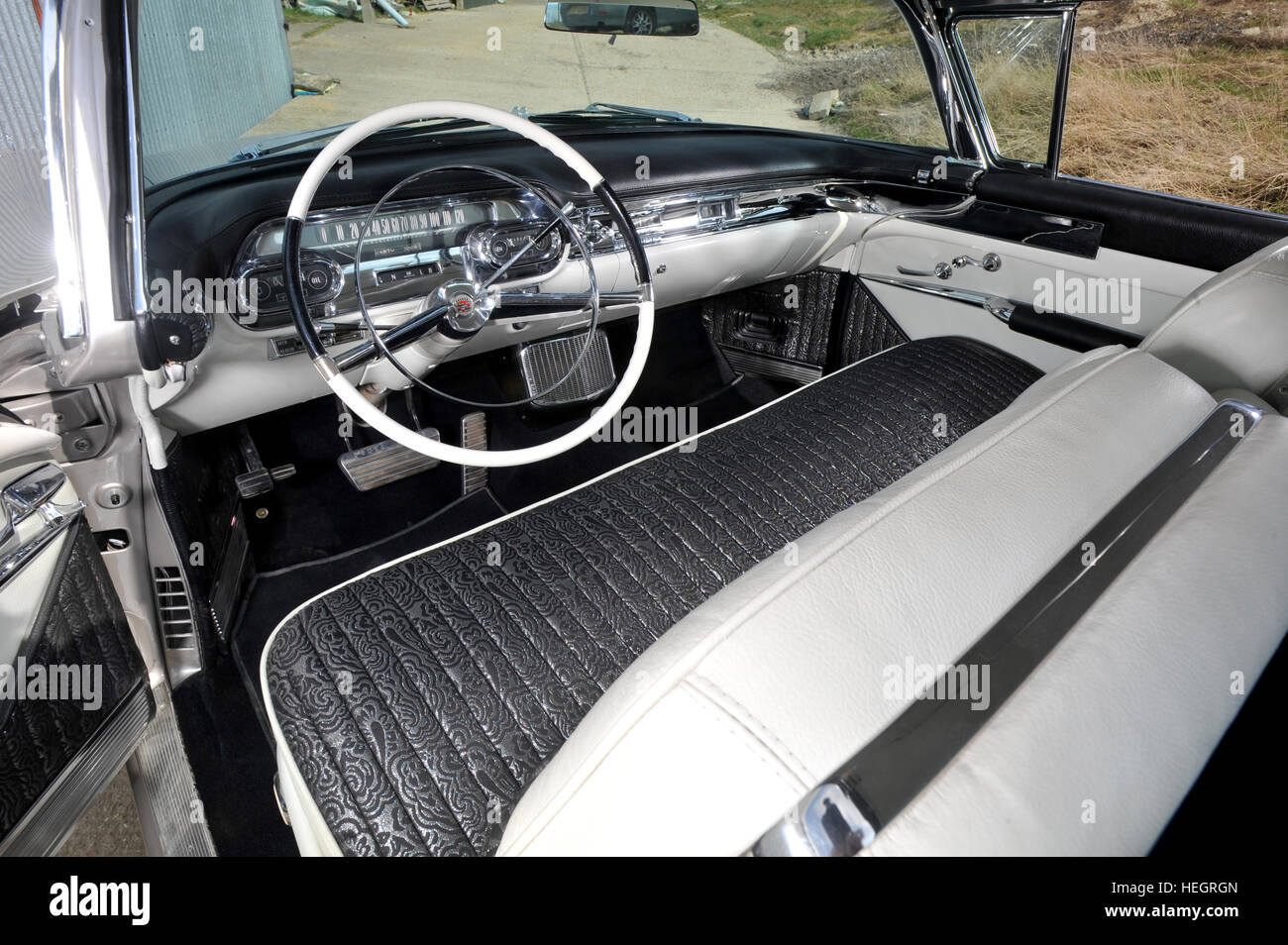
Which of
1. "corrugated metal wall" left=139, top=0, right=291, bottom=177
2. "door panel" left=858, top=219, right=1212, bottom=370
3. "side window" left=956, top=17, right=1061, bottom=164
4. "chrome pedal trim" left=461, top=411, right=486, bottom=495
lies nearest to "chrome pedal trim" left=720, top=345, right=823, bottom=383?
"door panel" left=858, top=219, right=1212, bottom=370

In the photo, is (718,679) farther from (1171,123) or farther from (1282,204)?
(1171,123)

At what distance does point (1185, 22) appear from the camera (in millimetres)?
2264

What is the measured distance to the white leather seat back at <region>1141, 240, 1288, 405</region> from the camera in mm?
988

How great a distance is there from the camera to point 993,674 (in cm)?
54

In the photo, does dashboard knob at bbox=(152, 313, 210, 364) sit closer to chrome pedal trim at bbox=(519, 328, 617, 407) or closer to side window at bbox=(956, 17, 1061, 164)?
chrome pedal trim at bbox=(519, 328, 617, 407)

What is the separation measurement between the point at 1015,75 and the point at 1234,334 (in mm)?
1554

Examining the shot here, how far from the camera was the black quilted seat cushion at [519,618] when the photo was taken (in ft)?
3.02

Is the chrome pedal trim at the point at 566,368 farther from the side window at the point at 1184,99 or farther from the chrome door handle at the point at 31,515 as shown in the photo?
the side window at the point at 1184,99

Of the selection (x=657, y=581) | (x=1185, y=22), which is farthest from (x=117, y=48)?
(x=1185, y=22)

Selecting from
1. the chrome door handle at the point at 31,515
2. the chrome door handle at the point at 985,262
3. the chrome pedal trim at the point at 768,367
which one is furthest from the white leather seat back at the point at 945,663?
the chrome pedal trim at the point at 768,367

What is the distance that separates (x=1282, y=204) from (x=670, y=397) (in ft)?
5.57

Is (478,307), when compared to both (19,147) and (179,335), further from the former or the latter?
(19,147)

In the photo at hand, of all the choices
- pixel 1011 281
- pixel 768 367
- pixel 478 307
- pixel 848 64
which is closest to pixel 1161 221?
pixel 1011 281

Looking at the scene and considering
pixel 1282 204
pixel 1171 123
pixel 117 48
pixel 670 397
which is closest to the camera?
pixel 117 48
